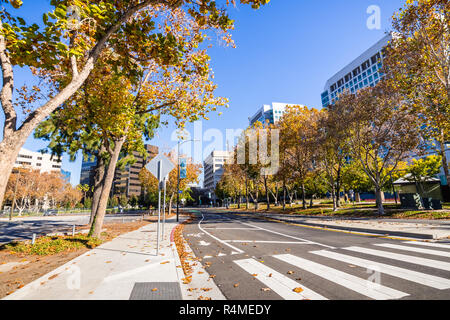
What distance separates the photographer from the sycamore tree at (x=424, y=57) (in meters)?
11.6

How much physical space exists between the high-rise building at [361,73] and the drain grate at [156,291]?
6700 centimetres

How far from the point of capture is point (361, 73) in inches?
2783

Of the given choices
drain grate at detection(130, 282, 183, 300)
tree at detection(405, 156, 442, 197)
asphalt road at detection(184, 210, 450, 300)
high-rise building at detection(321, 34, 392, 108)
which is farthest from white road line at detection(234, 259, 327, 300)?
high-rise building at detection(321, 34, 392, 108)

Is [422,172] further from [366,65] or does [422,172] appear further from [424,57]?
[366,65]

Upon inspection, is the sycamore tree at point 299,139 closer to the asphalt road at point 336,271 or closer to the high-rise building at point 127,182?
the asphalt road at point 336,271

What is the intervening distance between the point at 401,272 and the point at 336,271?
123cm

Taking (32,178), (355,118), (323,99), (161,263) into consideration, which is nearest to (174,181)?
(355,118)

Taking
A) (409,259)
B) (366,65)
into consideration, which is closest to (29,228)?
(409,259)

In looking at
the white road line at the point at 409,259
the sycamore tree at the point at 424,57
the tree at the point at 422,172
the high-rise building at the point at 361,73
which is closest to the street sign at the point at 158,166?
the white road line at the point at 409,259

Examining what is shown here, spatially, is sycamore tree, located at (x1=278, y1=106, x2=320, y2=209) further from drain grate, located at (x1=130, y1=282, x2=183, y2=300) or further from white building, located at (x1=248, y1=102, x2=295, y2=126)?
white building, located at (x1=248, y1=102, x2=295, y2=126)

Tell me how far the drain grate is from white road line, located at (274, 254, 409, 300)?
2.99 metres

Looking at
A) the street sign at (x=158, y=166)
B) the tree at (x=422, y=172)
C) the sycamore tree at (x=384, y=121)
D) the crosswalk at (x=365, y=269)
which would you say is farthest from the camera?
the tree at (x=422, y=172)

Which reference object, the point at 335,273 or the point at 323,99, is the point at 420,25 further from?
the point at 323,99
